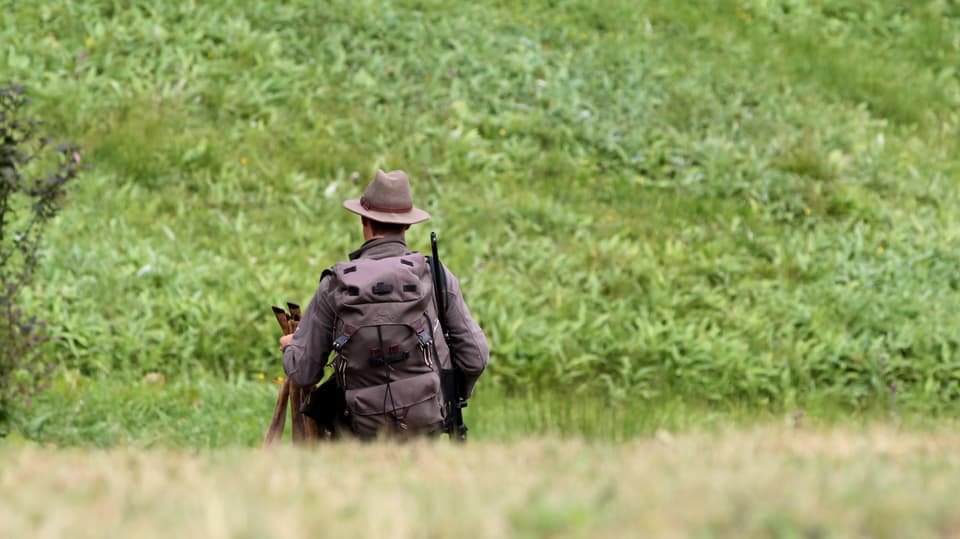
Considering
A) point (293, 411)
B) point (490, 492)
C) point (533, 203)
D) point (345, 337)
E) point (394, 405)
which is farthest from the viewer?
point (533, 203)

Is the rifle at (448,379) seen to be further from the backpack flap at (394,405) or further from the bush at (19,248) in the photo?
the bush at (19,248)

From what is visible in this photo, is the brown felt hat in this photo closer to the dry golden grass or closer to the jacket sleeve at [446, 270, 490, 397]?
the jacket sleeve at [446, 270, 490, 397]

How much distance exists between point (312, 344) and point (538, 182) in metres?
7.72

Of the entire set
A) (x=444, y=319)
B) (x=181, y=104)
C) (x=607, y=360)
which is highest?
(x=181, y=104)

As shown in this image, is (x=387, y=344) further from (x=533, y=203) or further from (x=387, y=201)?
(x=533, y=203)

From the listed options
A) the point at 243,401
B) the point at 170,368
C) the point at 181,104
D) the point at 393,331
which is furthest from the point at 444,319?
the point at 181,104

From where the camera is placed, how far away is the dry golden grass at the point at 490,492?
3.01 metres

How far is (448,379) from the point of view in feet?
18.3

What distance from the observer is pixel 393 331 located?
5234 mm

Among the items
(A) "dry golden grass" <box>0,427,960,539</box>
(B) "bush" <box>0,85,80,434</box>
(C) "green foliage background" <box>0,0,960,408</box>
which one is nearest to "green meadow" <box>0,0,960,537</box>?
(C) "green foliage background" <box>0,0,960,408</box>

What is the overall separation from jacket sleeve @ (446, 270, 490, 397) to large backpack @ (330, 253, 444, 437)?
0.44 ft

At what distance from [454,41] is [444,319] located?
390 inches

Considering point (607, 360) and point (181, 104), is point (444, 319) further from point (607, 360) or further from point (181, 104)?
point (181, 104)

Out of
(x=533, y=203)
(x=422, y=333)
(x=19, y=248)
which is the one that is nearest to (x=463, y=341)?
(x=422, y=333)
